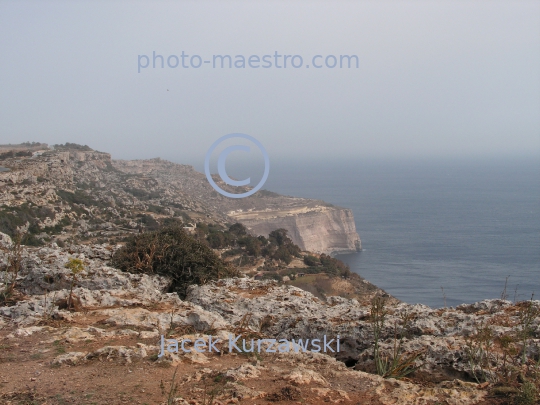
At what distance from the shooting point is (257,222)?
45375mm

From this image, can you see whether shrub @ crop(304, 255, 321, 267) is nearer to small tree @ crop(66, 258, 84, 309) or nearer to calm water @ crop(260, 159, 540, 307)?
calm water @ crop(260, 159, 540, 307)

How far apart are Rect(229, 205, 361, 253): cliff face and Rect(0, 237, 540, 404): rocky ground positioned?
3638 cm

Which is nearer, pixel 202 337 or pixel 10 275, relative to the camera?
pixel 202 337

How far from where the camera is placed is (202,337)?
17.7 ft

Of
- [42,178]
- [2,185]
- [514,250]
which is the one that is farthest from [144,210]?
[514,250]

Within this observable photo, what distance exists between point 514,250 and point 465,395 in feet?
163

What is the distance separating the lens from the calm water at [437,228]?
36688mm

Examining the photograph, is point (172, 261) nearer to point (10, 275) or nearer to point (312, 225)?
point (10, 275)

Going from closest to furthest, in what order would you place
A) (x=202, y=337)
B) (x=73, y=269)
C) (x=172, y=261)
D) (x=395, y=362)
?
(x=395, y=362), (x=202, y=337), (x=73, y=269), (x=172, y=261)

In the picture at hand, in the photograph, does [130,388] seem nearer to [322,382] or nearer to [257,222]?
[322,382]

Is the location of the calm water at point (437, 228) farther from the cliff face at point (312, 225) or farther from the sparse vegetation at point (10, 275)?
the sparse vegetation at point (10, 275)

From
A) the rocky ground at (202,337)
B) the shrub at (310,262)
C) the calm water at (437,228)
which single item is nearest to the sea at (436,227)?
the calm water at (437,228)

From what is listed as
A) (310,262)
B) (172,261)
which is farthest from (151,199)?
(172,261)

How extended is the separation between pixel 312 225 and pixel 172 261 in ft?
149
